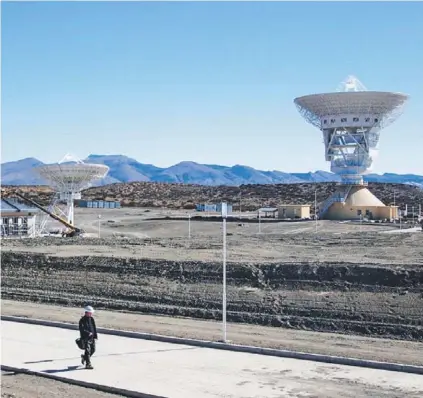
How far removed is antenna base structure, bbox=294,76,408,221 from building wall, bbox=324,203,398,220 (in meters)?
0.85

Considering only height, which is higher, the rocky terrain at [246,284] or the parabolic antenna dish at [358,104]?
the parabolic antenna dish at [358,104]

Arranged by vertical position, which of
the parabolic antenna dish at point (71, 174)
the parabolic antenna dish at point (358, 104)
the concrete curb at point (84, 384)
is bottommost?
the concrete curb at point (84, 384)

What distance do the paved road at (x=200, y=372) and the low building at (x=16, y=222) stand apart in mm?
38008

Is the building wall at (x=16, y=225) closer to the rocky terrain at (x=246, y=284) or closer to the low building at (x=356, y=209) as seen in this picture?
the rocky terrain at (x=246, y=284)

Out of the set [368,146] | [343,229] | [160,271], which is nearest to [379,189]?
[368,146]

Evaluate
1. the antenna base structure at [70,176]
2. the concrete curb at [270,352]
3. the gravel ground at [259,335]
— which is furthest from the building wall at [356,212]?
the concrete curb at [270,352]

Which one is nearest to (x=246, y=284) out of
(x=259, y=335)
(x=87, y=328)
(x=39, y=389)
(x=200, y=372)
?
(x=259, y=335)

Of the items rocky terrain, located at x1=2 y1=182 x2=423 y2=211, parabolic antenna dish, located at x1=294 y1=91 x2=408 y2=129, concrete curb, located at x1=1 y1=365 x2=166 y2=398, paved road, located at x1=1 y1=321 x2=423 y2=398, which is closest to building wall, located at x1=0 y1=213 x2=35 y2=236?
parabolic antenna dish, located at x1=294 y1=91 x2=408 y2=129

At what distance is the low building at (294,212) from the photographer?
81.7 metres

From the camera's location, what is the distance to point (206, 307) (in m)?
27.3

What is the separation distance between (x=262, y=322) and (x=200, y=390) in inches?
348

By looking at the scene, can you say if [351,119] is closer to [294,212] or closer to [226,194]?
[294,212]

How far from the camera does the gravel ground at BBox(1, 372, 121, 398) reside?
15.7 metres

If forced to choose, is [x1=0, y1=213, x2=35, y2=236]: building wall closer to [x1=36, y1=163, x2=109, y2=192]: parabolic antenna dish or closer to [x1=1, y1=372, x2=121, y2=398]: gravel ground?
[x1=36, y1=163, x2=109, y2=192]: parabolic antenna dish
